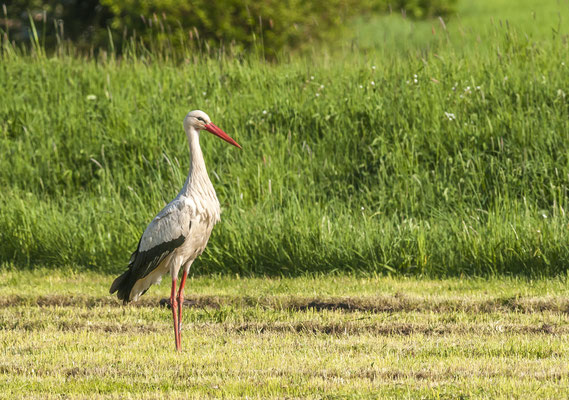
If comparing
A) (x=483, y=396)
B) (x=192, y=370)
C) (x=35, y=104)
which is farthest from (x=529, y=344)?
(x=35, y=104)

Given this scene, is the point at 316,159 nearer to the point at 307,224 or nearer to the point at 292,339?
the point at 307,224

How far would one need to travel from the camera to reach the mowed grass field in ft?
16.7

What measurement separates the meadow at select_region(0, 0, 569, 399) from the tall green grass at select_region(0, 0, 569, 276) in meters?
0.03

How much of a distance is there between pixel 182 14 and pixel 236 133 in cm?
610

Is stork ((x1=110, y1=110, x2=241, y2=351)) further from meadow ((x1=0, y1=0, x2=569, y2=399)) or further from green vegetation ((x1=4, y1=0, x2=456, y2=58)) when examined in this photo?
green vegetation ((x1=4, y1=0, x2=456, y2=58))

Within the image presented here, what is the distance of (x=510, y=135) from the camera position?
10234mm

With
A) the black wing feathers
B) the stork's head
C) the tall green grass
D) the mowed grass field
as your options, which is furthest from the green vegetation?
the black wing feathers

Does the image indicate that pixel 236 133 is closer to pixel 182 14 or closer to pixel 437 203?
pixel 437 203

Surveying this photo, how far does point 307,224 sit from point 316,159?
164cm

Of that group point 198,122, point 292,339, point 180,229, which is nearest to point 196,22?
point 198,122

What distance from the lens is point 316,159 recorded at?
10.5 metres

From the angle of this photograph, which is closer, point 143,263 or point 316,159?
point 143,263

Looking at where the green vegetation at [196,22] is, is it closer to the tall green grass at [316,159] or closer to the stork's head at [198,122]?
the tall green grass at [316,159]

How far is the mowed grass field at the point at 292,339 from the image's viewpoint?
16.7ft
